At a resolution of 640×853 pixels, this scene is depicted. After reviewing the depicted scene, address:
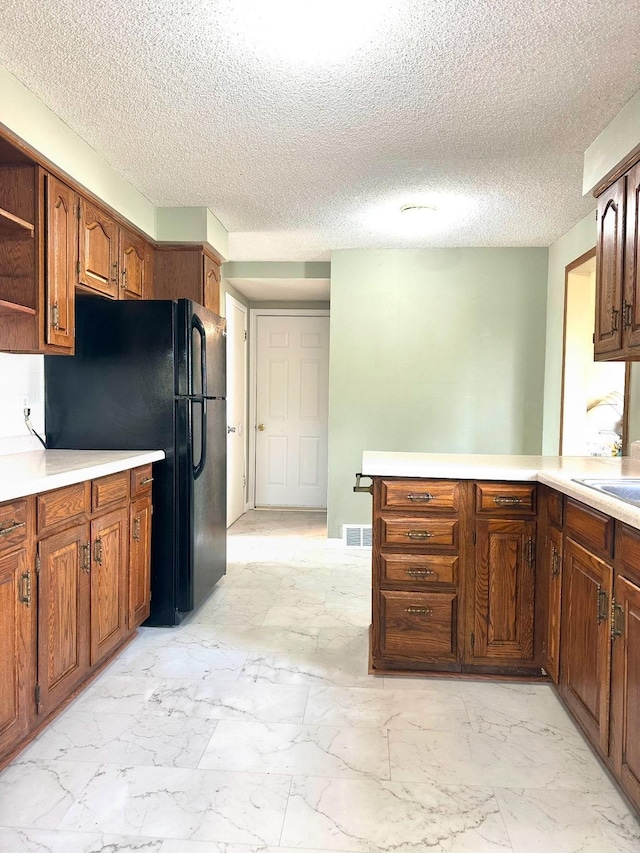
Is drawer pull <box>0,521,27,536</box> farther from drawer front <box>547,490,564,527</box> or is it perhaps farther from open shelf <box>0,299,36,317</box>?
drawer front <box>547,490,564,527</box>

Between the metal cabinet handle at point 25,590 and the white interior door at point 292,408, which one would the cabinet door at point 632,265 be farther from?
the white interior door at point 292,408

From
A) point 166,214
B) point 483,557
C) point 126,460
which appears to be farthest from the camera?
point 166,214

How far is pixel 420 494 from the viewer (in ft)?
7.94

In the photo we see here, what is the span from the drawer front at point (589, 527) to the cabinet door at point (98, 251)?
92.6 inches

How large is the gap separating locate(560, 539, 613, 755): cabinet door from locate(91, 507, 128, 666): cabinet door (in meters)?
1.79

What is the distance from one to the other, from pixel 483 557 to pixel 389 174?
2010mm

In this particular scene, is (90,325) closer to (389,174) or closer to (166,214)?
(166,214)

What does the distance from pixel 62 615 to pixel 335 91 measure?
7.16 ft

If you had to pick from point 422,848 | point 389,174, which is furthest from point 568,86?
point 422,848

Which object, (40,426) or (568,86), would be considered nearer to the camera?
(568,86)

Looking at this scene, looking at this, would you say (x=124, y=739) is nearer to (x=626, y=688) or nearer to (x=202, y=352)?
(x=626, y=688)

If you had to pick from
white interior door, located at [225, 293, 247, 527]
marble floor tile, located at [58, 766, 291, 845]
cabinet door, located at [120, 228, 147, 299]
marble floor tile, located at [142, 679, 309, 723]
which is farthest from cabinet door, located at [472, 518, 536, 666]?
white interior door, located at [225, 293, 247, 527]

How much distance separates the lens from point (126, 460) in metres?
2.59

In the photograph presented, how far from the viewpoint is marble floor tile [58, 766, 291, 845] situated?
156 cm
